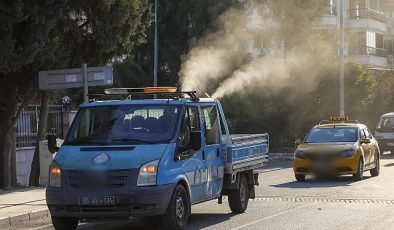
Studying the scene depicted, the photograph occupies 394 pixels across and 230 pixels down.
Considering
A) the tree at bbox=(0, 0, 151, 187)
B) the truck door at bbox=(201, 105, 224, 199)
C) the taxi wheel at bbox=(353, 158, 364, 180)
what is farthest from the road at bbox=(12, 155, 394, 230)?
the tree at bbox=(0, 0, 151, 187)

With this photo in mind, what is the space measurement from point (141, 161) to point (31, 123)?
1494cm

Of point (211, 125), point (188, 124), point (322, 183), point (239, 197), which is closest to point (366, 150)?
point (322, 183)

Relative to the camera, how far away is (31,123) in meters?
23.4

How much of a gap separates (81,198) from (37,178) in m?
10.4

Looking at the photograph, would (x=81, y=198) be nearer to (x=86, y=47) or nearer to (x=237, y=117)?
(x=86, y=47)

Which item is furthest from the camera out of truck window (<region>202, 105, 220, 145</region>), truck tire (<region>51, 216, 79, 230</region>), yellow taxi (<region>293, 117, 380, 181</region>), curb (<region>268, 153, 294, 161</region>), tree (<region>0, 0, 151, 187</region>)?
curb (<region>268, 153, 294, 161</region>)

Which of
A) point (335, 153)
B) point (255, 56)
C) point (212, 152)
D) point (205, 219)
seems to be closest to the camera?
point (212, 152)

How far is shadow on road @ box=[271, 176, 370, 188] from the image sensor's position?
56.4 feet

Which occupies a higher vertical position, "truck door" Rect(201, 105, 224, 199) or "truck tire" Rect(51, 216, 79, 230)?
"truck door" Rect(201, 105, 224, 199)

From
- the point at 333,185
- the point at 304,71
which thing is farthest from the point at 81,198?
the point at 304,71

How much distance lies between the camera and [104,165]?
30.3ft

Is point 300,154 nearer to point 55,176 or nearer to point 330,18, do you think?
point 55,176

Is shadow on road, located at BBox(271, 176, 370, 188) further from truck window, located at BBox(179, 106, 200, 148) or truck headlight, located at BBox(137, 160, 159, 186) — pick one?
truck headlight, located at BBox(137, 160, 159, 186)

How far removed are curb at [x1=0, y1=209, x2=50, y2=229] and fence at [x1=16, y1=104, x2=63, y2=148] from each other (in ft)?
34.7
